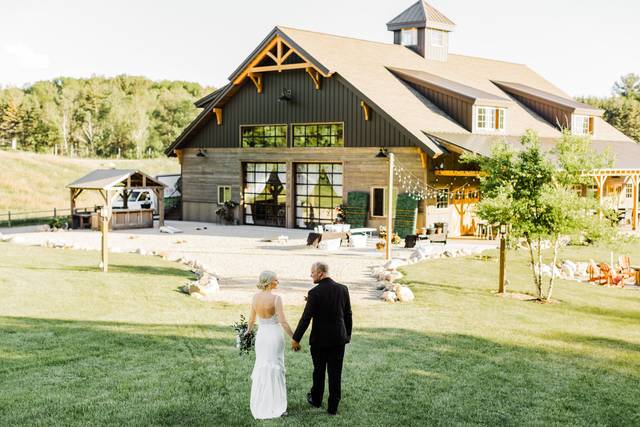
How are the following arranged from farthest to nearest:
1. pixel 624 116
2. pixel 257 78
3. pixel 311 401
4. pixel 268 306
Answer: pixel 624 116
pixel 257 78
pixel 311 401
pixel 268 306

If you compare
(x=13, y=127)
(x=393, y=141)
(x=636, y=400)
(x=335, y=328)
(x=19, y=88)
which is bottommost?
(x=636, y=400)

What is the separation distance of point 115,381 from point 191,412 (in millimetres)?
1804

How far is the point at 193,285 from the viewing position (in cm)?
Answer: 1734

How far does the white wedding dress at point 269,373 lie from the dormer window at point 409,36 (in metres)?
34.5

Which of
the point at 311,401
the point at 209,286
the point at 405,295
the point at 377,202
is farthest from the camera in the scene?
the point at 377,202

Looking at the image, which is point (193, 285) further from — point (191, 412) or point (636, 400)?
point (636, 400)

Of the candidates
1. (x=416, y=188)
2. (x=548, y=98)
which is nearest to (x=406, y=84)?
(x=416, y=188)

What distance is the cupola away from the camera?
4009 centimetres

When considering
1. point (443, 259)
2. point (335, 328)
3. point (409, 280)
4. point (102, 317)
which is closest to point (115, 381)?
point (335, 328)

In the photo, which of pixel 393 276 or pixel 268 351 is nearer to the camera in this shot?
pixel 268 351

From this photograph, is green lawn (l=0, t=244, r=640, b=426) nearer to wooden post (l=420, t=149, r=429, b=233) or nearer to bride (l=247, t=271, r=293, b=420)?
bride (l=247, t=271, r=293, b=420)

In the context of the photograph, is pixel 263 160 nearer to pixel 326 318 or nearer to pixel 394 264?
pixel 394 264

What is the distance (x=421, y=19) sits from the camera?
40.1 metres

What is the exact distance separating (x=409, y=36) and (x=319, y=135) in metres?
11.3
